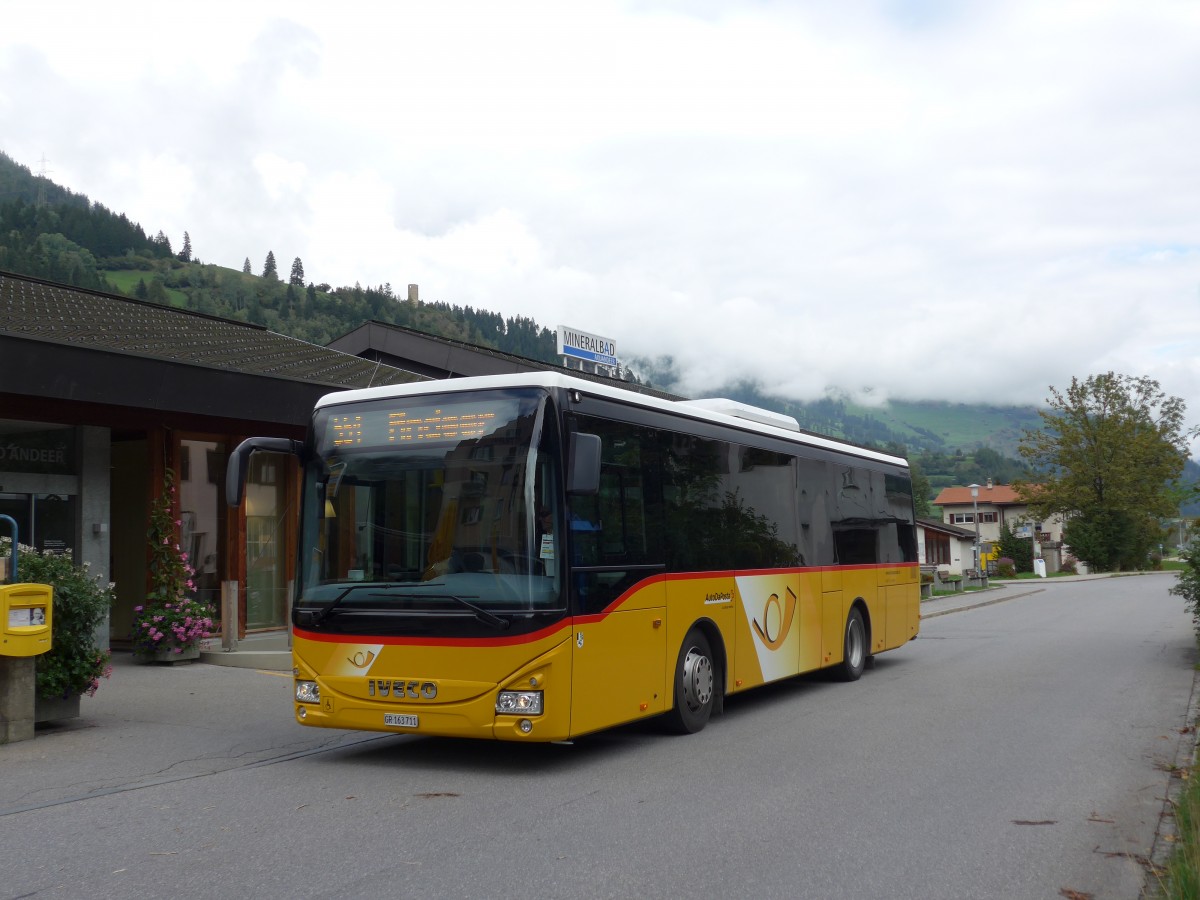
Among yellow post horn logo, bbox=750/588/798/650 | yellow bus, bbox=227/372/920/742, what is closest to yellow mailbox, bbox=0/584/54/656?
yellow bus, bbox=227/372/920/742

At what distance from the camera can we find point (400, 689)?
27.5 ft

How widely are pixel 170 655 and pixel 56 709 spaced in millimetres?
5187

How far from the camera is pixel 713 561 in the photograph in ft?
34.8

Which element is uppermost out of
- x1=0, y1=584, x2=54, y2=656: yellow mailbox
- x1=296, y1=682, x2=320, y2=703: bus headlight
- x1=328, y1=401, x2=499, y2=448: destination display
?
x1=328, y1=401, x2=499, y2=448: destination display

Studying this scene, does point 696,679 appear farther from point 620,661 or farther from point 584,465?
point 584,465

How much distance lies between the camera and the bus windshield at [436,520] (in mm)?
8133

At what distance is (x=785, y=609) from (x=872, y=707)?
133 cm

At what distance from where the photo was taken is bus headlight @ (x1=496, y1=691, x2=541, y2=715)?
802cm

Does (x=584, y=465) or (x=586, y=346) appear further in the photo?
(x=586, y=346)

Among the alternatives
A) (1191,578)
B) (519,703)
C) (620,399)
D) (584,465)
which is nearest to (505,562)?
(584,465)

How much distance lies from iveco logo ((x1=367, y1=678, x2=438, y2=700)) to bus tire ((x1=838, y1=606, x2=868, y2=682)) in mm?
7211

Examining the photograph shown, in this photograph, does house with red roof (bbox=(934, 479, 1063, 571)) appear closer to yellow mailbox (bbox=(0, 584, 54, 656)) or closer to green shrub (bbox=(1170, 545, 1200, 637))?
green shrub (bbox=(1170, 545, 1200, 637))

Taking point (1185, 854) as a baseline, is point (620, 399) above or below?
above

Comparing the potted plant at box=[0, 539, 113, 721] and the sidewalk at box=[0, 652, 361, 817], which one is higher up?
the potted plant at box=[0, 539, 113, 721]
